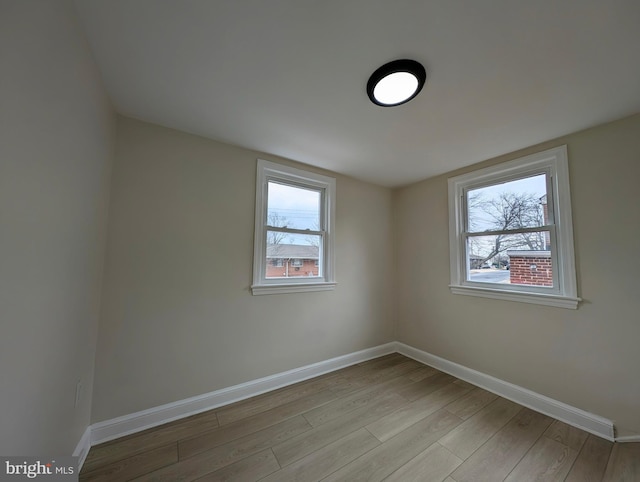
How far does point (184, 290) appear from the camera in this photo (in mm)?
2016

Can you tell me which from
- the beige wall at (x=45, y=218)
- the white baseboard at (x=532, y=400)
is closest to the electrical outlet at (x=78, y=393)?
the beige wall at (x=45, y=218)

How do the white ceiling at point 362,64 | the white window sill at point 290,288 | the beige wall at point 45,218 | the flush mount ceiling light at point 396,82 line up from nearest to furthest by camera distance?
1. the beige wall at point 45,218
2. the white ceiling at point 362,64
3. the flush mount ceiling light at point 396,82
4. the white window sill at point 290,288

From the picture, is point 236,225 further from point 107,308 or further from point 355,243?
point 355,243

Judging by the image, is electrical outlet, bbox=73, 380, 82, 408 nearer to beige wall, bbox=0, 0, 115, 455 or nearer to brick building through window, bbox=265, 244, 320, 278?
beige wall, bbox=0, 0, 115, 455

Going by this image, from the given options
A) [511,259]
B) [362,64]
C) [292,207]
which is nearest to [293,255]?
[292,207]

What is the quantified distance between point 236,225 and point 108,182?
3.21ft

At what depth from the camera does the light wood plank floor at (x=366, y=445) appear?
1.46 meters

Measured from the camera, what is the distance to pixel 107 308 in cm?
174

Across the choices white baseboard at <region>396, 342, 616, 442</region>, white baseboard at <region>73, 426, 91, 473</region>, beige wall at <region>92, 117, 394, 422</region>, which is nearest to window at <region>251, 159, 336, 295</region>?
beige wall at <region>92, 117, 394, 422</region>

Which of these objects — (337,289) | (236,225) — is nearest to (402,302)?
(337,289)

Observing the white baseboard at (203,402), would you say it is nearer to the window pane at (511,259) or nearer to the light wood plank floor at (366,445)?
the light wood plank floor at (366,445)

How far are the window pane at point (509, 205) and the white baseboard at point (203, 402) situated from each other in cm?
228

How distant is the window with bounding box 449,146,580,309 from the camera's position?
2078 mm

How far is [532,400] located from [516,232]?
61.3 inches
